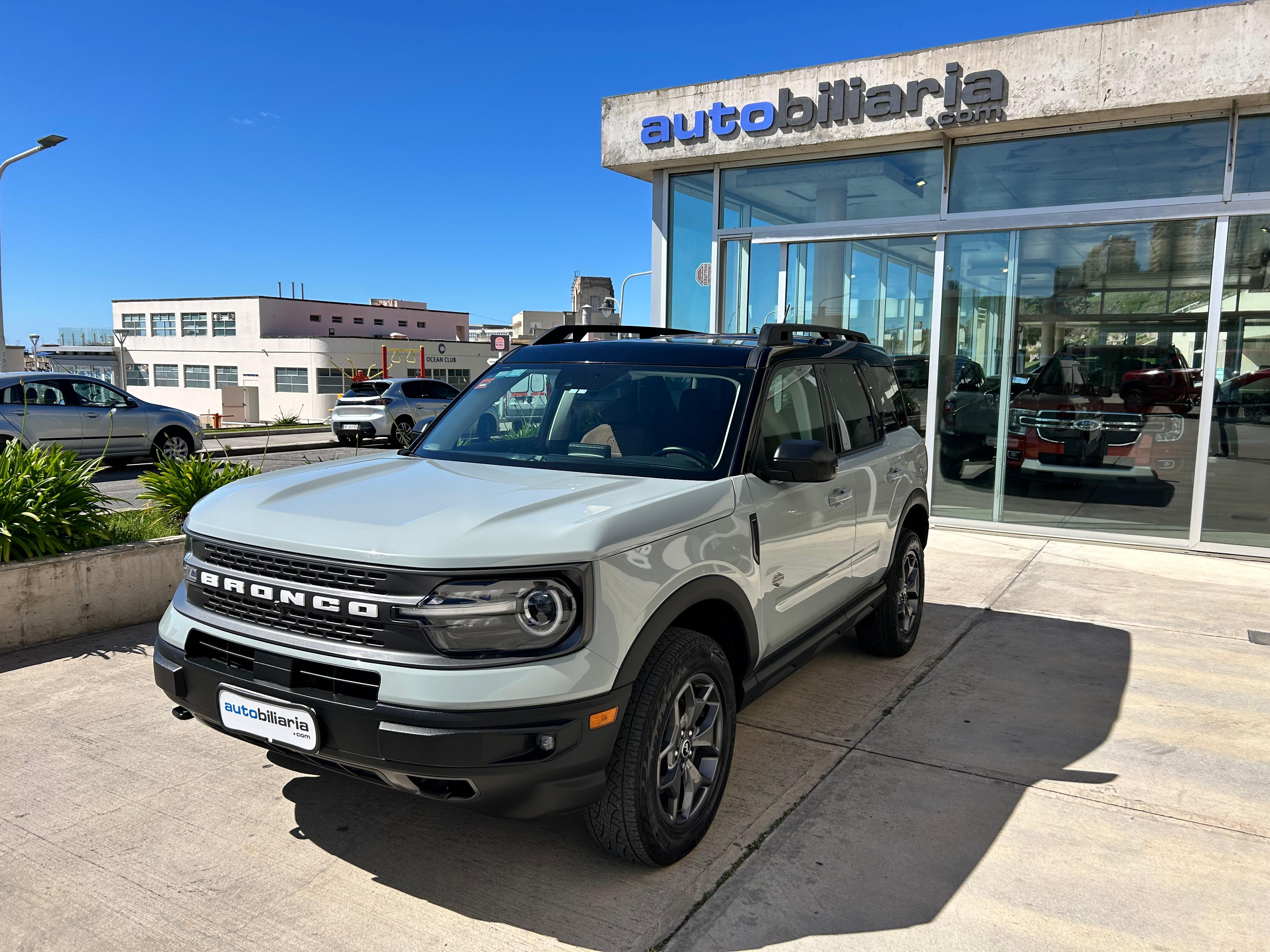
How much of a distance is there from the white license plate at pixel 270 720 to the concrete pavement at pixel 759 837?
0.69 ft

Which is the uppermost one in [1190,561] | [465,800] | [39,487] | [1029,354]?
[1029,354]

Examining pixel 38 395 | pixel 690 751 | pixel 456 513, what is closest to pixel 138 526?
pixel 456 513

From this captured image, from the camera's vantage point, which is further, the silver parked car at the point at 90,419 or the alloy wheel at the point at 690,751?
the silver parked car at the point at 90,419

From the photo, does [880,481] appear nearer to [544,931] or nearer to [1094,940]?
[1094,940]

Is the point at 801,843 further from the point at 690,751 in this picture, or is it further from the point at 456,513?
the point at 456,513

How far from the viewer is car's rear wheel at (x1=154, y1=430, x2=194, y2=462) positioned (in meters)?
15.2

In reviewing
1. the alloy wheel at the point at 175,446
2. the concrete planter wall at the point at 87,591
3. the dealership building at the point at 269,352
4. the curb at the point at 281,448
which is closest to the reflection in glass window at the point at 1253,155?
the concrete planter wall at the point at 87,591

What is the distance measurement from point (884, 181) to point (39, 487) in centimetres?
863

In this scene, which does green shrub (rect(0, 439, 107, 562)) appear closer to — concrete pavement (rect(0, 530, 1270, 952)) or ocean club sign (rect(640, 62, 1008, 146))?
concrete pavement (rect(0, 530, 1270, 952))

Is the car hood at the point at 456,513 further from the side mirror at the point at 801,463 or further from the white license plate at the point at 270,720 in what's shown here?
the white license plate at the point at 270,720

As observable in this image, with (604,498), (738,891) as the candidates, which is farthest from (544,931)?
(604,498)

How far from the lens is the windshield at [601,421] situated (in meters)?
3.70

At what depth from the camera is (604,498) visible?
10.3 ft

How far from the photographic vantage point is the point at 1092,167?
9.17 meters
